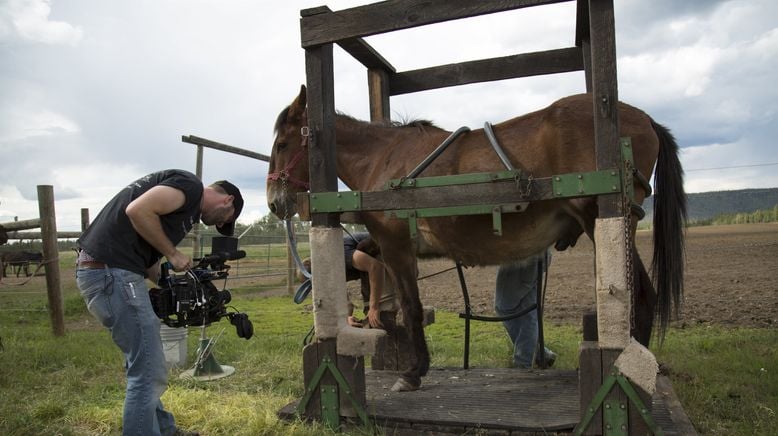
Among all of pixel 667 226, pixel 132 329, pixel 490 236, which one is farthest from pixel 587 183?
pixel 132 329

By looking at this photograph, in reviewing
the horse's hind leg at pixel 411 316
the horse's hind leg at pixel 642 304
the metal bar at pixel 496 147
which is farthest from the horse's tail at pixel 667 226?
the horse's hind leg at pixel 411 316

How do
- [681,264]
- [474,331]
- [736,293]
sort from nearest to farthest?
[681,264] < [474,331] < [736,293]

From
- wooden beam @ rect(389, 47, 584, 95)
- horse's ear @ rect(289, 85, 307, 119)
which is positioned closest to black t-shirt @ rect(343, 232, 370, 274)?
horse's ear @ rect(289, 85, 307, 119)

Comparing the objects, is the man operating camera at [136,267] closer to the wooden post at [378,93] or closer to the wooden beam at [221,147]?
the wooden post at [378,93]

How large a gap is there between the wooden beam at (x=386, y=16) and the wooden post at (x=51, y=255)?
6.20 meters

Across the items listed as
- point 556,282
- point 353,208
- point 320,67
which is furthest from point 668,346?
Result: point 556,282

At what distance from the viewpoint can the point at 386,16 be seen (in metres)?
3.29

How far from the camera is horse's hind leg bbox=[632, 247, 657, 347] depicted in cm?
334

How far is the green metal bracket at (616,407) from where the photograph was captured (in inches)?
109

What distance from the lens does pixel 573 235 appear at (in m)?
3.76

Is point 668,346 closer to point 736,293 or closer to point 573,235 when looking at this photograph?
point 573,235

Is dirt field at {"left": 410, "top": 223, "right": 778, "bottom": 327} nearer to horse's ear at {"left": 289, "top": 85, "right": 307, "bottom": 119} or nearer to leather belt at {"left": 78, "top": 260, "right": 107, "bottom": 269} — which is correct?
horse's ear at {"left": 289, "top": 85, "right": 307, "bottom": 119}

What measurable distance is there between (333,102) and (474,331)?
504 cm

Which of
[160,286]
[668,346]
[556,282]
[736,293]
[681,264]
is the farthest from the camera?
[556,282]
